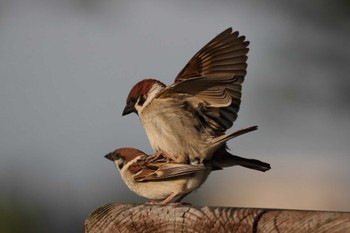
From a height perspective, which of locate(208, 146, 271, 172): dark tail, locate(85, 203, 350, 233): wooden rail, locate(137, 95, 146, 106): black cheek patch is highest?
locate(137, 95, 146, 106): black cheek patch

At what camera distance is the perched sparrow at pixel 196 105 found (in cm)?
418

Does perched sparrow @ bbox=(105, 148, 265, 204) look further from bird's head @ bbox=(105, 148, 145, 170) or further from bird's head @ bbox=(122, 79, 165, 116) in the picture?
bird's head @ bbox=(122, 79, 165, 116)

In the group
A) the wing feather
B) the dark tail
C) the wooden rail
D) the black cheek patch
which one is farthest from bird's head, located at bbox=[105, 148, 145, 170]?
the wooden rail

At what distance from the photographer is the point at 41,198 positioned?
21.9ft

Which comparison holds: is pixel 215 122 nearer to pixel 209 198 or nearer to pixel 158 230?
pixel 158 230

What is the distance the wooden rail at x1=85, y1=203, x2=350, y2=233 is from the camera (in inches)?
93.6

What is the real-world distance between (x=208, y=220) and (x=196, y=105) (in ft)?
5.66

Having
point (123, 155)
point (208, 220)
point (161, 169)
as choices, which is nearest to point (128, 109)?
point (123, 155)

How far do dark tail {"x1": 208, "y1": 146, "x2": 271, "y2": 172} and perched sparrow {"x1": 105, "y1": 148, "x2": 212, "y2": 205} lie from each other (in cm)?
8

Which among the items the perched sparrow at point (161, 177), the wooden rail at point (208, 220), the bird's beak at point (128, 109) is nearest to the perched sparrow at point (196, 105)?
the bird's beak at point (128, 109)

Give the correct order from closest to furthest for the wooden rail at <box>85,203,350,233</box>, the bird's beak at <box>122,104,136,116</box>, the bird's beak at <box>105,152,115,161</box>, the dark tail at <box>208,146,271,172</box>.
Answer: the wooden rail at <box>85,203,350,233</box> < the dark tail at <box>208,146,271,172</box> < the bird's beak at <box>122,104,136,116</box> < the bird's beak at <box>105,152,115,161</box>

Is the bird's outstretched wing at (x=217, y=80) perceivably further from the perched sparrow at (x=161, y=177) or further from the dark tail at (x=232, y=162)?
the perched sparrow at (x=161, y=177)

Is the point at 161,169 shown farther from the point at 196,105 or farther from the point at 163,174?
the point at 196,105

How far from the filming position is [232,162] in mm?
4188
